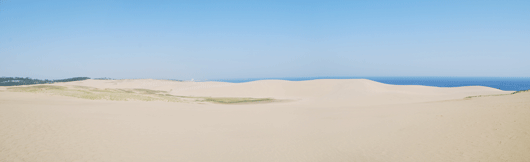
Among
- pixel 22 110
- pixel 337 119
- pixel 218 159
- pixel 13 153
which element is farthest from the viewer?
pixel 337 119

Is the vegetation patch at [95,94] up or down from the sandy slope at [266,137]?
up

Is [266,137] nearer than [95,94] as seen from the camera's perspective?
Yes

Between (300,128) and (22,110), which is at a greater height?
(22,110)

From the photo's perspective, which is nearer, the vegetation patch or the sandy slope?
the sandy slope

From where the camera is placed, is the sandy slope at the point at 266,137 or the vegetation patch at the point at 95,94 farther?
the vegetation patch at the point at 95,94

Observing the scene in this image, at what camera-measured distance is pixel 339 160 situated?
22.0ft

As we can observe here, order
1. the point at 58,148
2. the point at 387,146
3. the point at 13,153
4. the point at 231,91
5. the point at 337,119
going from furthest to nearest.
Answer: the point at 231,91 < the point at 337,119 < the point at 387,146 < the point at 58,148 < the point at 13,153

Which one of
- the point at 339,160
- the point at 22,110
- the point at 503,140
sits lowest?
the point at 339,160

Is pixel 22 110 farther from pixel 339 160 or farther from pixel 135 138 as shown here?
pixel 339 160

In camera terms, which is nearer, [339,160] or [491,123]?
[339,160]

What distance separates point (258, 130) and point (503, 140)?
26.3 feet

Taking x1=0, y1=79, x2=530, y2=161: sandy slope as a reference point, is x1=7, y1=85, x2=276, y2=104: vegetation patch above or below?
above

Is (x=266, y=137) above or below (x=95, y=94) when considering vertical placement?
below

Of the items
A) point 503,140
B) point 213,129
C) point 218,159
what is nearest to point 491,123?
point 503,140
